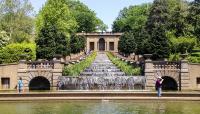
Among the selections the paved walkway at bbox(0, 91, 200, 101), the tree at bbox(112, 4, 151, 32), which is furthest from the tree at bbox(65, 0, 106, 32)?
the paved walkway at bbox(0, 91, 200, 101)

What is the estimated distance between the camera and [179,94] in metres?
29.8

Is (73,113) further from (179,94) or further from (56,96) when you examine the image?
(179,94)

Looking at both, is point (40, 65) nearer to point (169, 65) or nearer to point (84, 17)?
point (169, 65)

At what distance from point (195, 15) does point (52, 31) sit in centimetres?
2257

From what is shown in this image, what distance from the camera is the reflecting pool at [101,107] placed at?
23828mm

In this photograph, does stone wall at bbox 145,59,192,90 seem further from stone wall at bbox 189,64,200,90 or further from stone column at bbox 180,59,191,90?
stone wall at bbox 189,64,200,90

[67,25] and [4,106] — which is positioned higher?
[67,25]

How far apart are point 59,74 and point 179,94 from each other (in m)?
16.3

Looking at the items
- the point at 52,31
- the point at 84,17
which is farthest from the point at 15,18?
the point at 84,17

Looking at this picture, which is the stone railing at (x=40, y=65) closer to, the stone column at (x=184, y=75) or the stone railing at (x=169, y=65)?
the stone railing at (x=169, y=65)

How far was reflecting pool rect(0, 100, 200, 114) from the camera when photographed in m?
23.8

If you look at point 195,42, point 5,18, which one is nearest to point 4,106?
point 195,42

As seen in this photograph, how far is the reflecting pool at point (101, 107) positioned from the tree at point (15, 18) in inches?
1582

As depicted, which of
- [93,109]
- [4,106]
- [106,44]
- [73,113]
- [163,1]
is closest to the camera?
[73,113]
